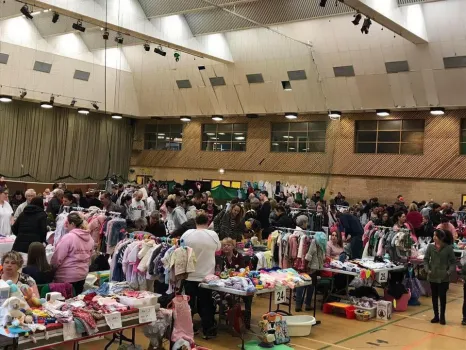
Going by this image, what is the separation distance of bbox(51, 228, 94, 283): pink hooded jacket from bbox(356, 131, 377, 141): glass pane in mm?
15933

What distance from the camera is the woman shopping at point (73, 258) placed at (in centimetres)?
602

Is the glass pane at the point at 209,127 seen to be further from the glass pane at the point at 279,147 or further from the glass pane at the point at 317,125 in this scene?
the glass pane at the point at 317,125

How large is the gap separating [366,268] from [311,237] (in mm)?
1078

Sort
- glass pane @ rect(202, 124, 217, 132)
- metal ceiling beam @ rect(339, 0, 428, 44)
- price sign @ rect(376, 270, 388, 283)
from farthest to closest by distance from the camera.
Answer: glass pane @ rect(202, 124, 217, 132), metal ceiling beam @ rect(339, 0, 428, 44), price sign @ rect(376, 270, 388, 283)

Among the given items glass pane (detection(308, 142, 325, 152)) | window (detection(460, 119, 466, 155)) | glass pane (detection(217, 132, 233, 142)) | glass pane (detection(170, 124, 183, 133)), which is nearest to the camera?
window (detection(460, 119, 466, 155))

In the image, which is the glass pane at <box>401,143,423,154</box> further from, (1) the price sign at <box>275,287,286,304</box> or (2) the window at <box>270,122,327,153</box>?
A: (1) the price sign at <box>275,287,286,304</box>

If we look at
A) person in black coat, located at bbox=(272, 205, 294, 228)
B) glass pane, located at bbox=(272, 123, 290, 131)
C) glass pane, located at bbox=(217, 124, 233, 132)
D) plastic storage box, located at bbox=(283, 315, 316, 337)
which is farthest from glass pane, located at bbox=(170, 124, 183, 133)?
plastic storage box, located at bbox=(283, 315, 316, 337)

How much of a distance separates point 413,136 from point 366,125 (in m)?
1.87

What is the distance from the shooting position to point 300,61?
19000 mm

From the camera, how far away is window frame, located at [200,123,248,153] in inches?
947

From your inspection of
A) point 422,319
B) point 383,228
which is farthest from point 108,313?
point 383,228

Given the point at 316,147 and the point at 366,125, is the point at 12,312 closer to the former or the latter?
the point at 366,125

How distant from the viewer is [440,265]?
824 centimetres

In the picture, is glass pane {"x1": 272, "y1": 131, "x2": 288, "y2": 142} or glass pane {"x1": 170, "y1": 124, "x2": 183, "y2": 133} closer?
glass pane {"x1": 272, "y1": 131, "x2": 288, "y2": 142}
